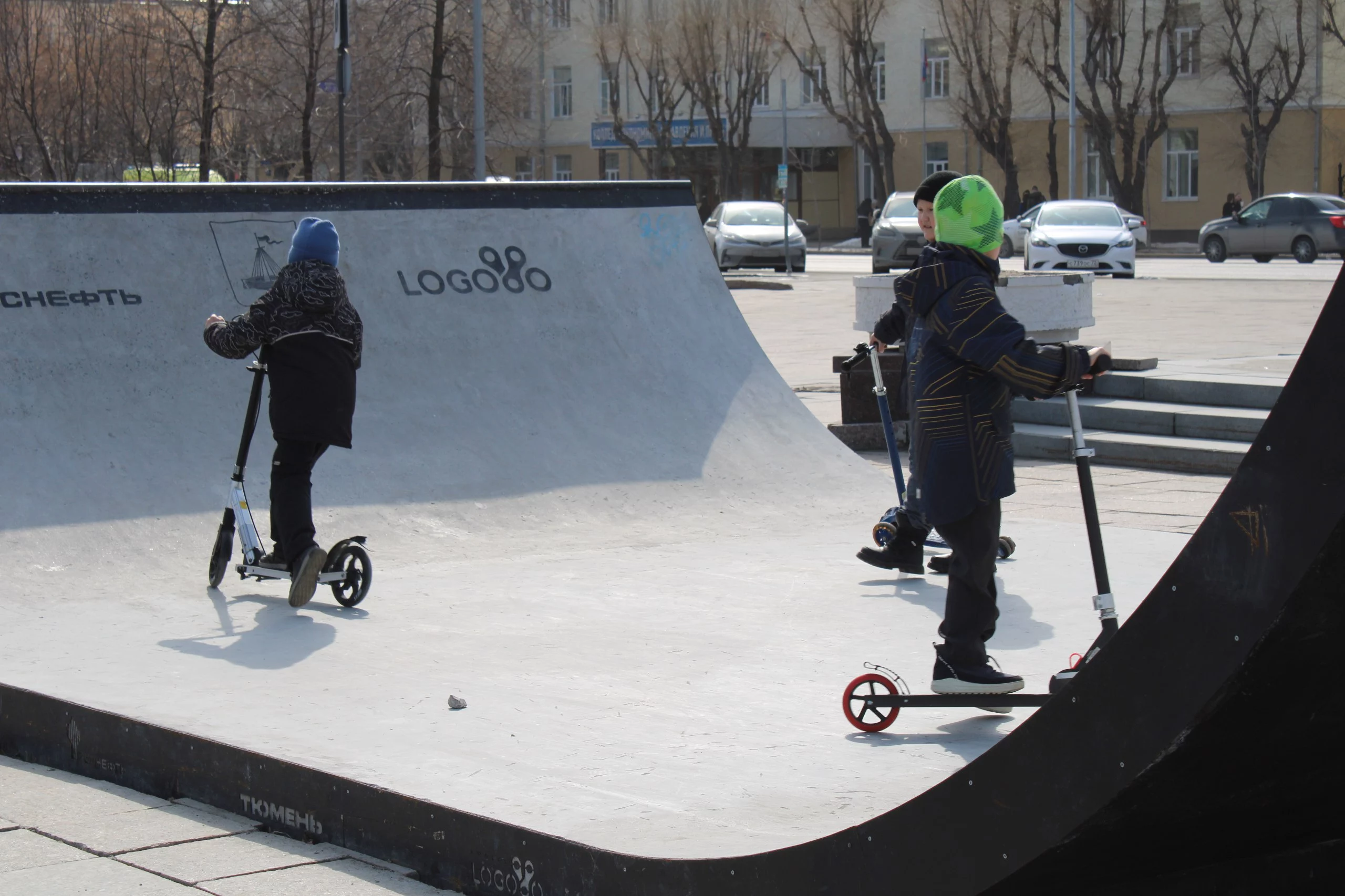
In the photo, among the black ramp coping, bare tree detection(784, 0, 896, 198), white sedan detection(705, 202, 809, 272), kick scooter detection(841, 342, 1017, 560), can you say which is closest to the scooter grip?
kick scooter detection(841, 342, 1017, 560)

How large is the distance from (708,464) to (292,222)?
279cm

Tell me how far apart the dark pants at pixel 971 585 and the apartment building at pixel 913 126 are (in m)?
38.2

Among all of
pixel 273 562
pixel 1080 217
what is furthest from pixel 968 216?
pixel 1080 217

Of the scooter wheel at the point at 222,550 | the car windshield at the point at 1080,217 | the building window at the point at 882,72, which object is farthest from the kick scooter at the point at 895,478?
the building window at the point at 882,72

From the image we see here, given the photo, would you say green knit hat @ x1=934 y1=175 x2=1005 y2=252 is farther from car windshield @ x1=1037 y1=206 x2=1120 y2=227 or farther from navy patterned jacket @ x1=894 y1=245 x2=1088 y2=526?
car windshield @ x1=1037 y1=206 x2=1120 y2=227

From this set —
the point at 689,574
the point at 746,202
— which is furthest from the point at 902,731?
the point at 746,202

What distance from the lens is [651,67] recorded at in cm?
6125

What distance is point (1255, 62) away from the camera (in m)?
52.2

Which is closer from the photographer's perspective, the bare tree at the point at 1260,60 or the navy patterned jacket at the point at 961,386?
the navy patterned jacket at the point at 961,386

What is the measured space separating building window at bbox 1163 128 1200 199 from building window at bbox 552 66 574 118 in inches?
1044

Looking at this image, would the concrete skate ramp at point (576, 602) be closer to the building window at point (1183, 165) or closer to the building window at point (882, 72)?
the building window at point (1183, 165)

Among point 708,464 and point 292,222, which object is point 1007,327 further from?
point 292,222

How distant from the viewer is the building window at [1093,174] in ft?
189

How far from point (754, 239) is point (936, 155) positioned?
1147 inches
